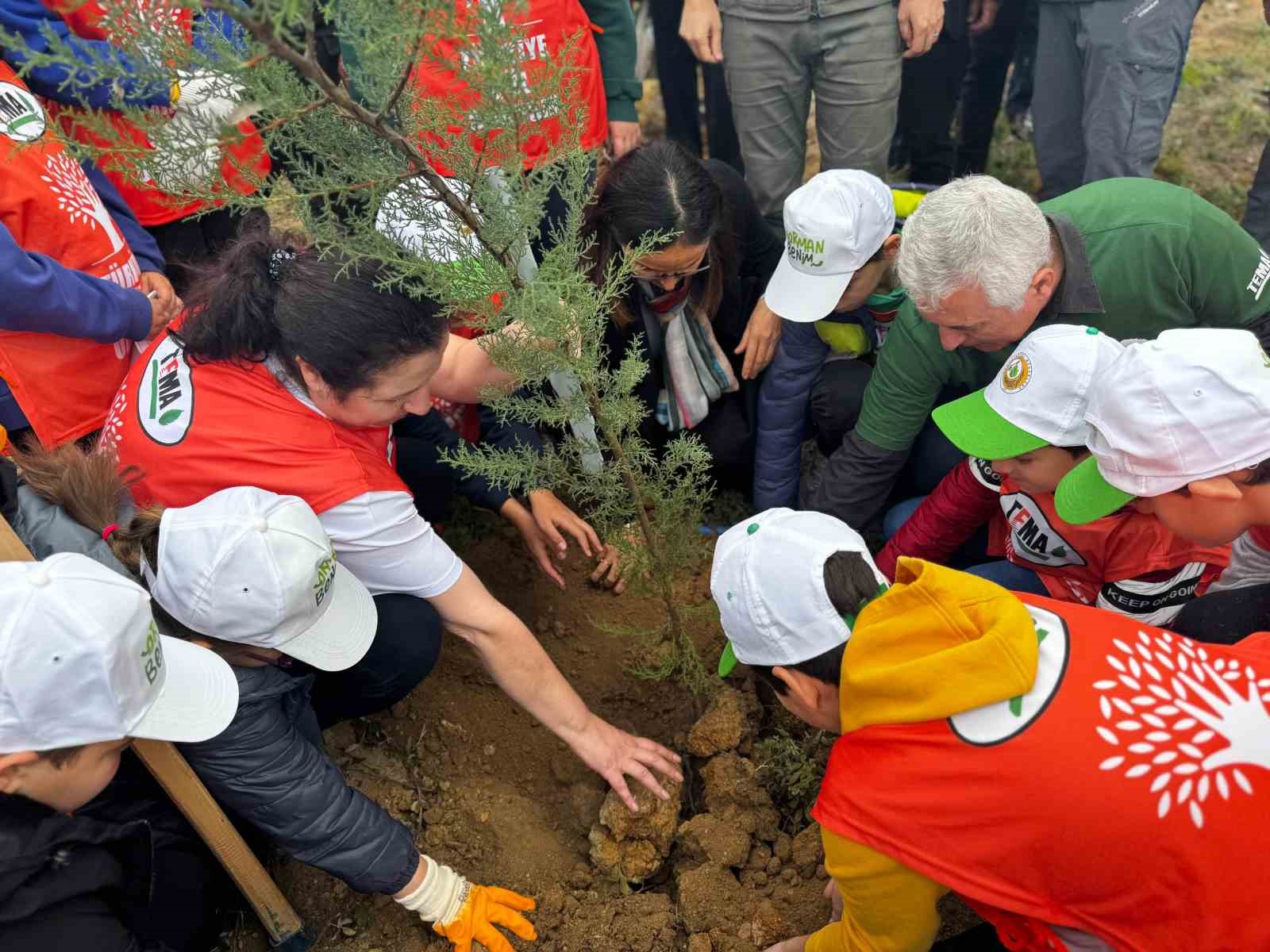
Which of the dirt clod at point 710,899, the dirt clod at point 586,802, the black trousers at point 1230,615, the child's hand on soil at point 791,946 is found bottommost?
the dirt clod at point 586,802

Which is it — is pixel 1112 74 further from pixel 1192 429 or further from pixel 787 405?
pixel 1192 429

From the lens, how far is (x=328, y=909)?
2.25 meters

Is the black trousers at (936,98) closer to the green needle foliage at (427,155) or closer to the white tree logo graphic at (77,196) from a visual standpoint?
the green needle foliage at (427,155)

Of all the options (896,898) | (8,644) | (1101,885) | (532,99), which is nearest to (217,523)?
(8,644)

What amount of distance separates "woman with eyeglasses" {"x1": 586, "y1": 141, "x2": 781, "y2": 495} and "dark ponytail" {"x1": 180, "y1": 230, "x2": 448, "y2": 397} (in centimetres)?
78

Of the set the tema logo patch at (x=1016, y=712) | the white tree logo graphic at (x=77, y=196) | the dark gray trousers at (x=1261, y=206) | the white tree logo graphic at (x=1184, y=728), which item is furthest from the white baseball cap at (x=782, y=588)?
the dark gray trousers at (x=1261, y=206)

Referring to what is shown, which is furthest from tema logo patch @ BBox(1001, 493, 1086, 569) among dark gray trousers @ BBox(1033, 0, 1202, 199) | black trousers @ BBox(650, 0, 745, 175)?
black trousers @ BBox(650, 0, 745, 175)

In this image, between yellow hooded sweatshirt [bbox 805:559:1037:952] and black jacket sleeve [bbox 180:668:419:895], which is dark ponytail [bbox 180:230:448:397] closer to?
black jacket sleeve [bbox 180:668:419:895]

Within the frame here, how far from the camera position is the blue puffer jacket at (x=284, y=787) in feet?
6.22

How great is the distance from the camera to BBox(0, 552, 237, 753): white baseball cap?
1.42 m

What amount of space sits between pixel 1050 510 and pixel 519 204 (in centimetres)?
143

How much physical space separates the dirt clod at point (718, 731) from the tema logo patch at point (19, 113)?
210 cm

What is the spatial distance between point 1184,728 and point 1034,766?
22 cm

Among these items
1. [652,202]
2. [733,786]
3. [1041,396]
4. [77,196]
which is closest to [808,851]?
[733,786]
